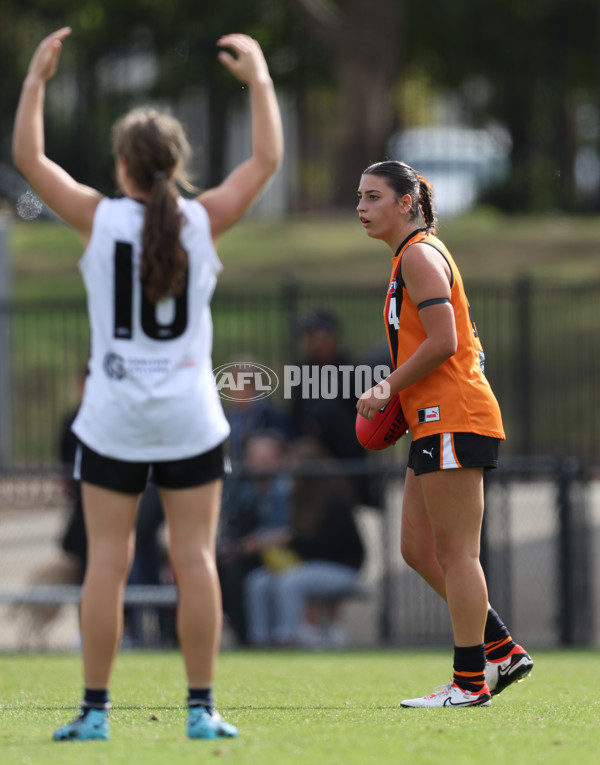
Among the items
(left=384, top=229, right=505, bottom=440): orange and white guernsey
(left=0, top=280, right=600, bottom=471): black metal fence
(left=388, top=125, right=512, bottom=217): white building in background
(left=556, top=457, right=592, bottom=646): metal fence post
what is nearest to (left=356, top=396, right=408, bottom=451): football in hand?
(left=384, top=229, right=505, bottom=440): orange and white guernsey

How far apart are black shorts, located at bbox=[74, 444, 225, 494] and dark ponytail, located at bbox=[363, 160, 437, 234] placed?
1.50m

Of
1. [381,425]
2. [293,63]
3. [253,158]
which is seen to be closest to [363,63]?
[293,63]

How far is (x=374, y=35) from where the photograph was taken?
2633cm

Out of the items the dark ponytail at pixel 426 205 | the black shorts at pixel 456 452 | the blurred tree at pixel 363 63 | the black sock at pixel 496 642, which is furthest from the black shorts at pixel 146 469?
the blurred tree at pixel 363 63

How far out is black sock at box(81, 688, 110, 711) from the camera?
393 centimetres

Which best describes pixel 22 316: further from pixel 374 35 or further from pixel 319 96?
pixel 319 96

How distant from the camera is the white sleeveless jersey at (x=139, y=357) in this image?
387 centimetres

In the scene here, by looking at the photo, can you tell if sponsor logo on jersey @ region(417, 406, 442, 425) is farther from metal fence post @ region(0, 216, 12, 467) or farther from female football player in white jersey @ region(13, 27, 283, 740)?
metal fence post @ region(0, 216, 12, 467)

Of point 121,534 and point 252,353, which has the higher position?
point 252,353

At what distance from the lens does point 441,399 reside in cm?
479

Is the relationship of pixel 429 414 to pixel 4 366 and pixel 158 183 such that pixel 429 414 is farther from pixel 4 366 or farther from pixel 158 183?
pixel 4 366

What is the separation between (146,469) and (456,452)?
1.29 meters

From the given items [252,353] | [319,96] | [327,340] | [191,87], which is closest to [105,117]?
[191,87]

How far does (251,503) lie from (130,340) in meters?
6.18
